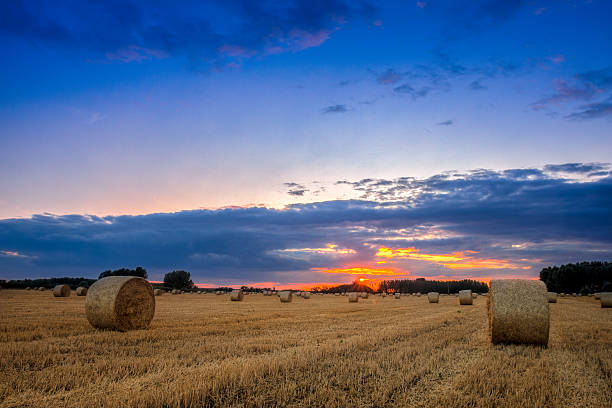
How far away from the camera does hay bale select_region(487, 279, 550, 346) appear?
1053 centimetres

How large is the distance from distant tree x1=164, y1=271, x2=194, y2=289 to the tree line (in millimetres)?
77882

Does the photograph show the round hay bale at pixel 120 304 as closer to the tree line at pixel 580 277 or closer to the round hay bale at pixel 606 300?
the round hay bale at pixel 606 300

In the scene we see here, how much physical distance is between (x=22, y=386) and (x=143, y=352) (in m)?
2.87

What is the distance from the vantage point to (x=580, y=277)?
91.8m

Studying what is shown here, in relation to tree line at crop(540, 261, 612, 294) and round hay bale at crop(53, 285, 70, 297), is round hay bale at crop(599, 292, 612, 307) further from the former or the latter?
tree line at crop(540, 261, 612, 294)

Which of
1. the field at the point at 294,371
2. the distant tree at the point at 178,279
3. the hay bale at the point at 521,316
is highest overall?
the hay bale at the point at 521,316

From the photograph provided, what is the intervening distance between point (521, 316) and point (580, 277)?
98.5 meters

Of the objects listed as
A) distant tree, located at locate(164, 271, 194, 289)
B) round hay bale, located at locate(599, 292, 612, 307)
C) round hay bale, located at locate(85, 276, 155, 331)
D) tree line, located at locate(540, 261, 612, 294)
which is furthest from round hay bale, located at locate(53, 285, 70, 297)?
tree line, located at locate(540, 261, 612, 294)

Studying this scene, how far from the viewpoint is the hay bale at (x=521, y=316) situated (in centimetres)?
1053

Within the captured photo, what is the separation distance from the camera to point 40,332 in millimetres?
11070

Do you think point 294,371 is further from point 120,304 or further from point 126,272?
point 126,272

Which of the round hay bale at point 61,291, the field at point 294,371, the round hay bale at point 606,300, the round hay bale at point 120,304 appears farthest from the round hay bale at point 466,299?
the round hay bale at point 61,291

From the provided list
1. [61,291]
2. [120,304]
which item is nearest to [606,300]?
[120,304]

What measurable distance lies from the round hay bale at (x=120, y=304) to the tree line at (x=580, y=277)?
94.5 m
